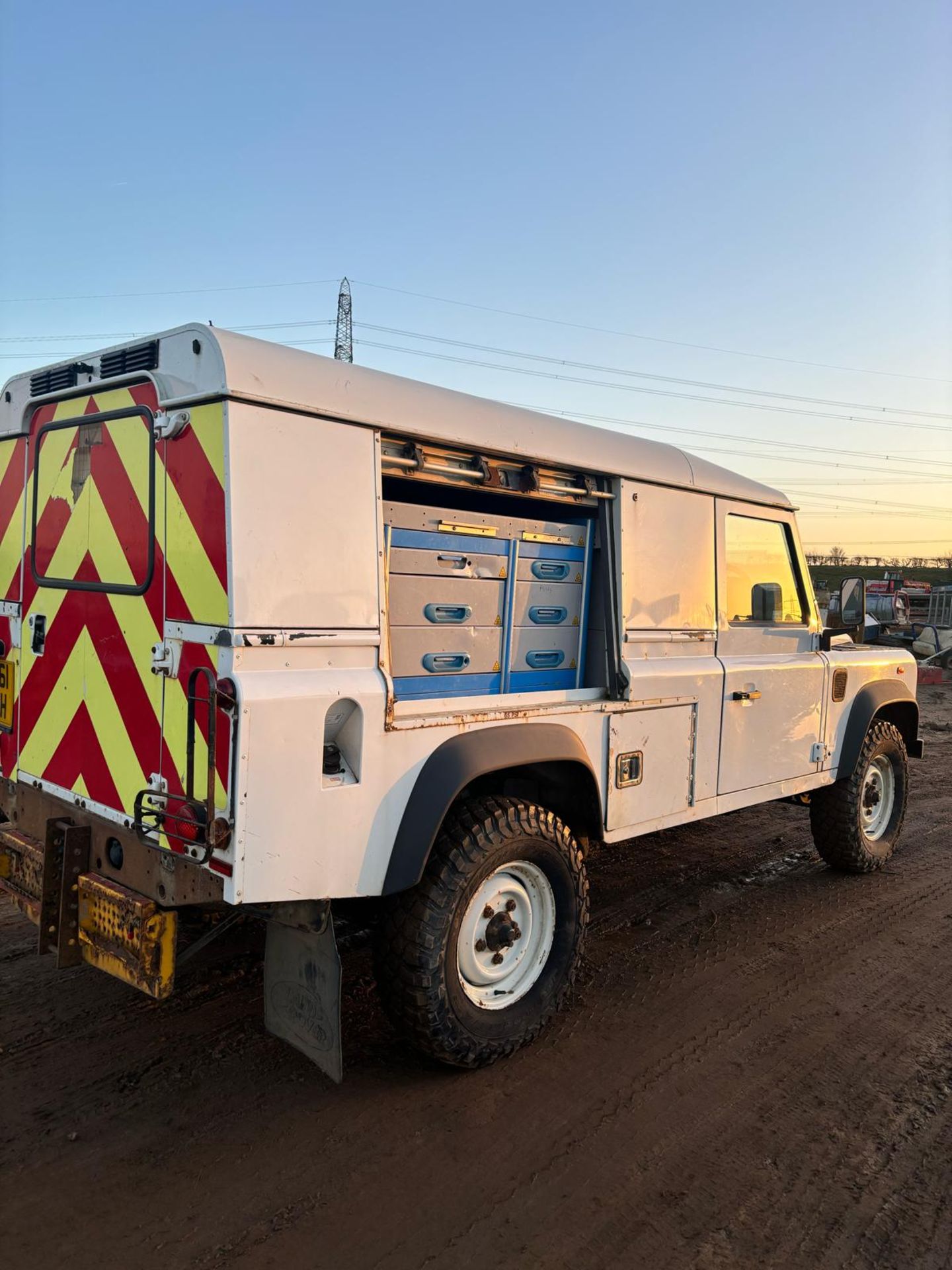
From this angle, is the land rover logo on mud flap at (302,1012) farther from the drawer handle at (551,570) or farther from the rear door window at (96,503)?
the drawer handle at (551,570)

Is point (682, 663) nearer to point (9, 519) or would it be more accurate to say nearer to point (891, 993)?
point (891, 993)

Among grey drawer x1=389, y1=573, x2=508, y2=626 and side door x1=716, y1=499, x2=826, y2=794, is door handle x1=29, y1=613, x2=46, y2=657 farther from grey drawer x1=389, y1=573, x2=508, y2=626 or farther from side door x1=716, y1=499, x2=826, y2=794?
side door x1=716, y1=499, x2=826, y2=794

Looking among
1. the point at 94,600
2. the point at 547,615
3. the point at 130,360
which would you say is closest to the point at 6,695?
the point at 94,600

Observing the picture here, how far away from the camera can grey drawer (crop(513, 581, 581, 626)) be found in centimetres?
384

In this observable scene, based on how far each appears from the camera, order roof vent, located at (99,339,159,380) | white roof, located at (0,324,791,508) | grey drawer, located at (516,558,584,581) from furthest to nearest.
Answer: grey drawer, located at (516,558,584,581) → roof vent, located at (99,339,159,380) → white roof, located at (0,324,791,508)

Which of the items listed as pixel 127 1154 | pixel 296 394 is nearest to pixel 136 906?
pixel 127 1154

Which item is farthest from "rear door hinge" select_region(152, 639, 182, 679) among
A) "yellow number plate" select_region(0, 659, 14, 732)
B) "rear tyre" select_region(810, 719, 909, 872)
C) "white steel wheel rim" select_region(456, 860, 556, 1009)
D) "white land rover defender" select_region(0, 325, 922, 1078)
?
"rear tyre" select_region(810, 719, 909, 872)

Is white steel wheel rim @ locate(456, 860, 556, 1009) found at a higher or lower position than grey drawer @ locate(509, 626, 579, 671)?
lower

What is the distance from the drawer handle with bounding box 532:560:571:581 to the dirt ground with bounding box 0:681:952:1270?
185cm

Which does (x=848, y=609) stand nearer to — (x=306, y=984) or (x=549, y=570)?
(x=549, y=570)

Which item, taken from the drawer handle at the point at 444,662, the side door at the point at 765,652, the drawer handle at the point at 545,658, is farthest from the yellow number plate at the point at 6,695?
the side door at the point at 765,652

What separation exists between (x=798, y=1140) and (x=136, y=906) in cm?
232

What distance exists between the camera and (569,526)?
4.02 metres

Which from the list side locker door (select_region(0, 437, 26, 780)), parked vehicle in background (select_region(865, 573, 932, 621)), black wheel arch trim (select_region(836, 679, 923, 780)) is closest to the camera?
side locker door (select_region(0, 437, 26, 780))
